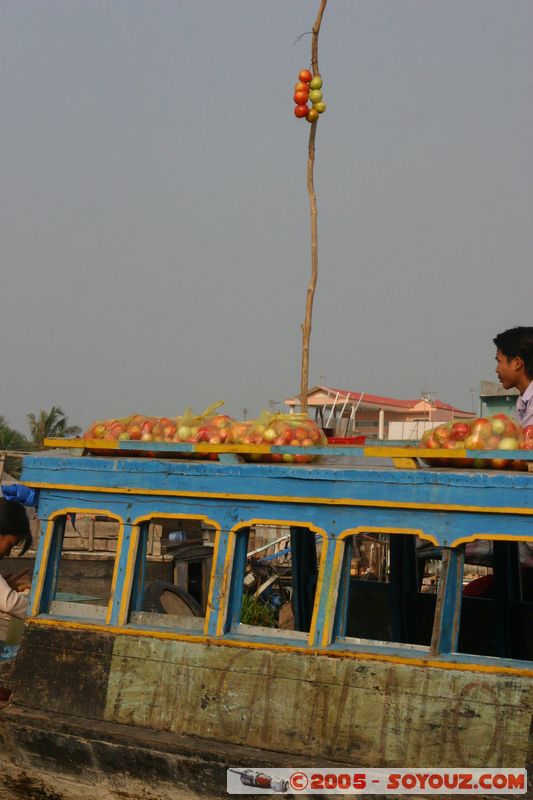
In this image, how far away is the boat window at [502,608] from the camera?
19.9 ft

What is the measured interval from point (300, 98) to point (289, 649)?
460 cm

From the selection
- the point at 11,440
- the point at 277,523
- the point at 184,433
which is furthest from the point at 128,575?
the point at 11,440

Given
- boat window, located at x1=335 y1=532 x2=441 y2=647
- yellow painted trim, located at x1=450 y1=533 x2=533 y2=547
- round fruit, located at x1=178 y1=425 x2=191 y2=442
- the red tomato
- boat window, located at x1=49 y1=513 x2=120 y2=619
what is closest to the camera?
yellow painted trim, located at x1=450 y1=533 x2=533 y2=547

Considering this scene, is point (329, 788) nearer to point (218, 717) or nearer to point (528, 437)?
point (218, 717)

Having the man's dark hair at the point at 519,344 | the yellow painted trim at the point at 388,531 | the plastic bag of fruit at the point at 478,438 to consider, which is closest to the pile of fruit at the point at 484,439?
the plastic bag of fruit at the point at 478,438

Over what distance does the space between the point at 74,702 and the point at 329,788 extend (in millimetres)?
1554

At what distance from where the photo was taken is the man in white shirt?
5445mm

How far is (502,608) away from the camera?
6.11 meters

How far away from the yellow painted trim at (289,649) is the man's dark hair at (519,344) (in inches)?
73.0

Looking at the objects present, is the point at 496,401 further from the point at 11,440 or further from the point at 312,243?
the point at 11,440

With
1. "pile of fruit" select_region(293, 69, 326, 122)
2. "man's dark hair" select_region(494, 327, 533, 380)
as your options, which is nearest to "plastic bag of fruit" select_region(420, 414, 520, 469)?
"man's dark hair" select_region(494, 327, 533, 380)

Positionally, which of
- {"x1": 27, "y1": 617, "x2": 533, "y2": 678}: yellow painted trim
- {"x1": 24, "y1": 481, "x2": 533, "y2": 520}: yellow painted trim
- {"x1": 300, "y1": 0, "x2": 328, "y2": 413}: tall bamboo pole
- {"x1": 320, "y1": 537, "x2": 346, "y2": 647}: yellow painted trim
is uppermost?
{"x1": 300, "y1": 0, "x2": 328, "y2": 413}: tall bamboo pole

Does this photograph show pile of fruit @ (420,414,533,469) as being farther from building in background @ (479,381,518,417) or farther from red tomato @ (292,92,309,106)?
building in background @ (479,381,518,417)

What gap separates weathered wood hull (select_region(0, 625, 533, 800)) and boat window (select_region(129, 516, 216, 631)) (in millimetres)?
154
